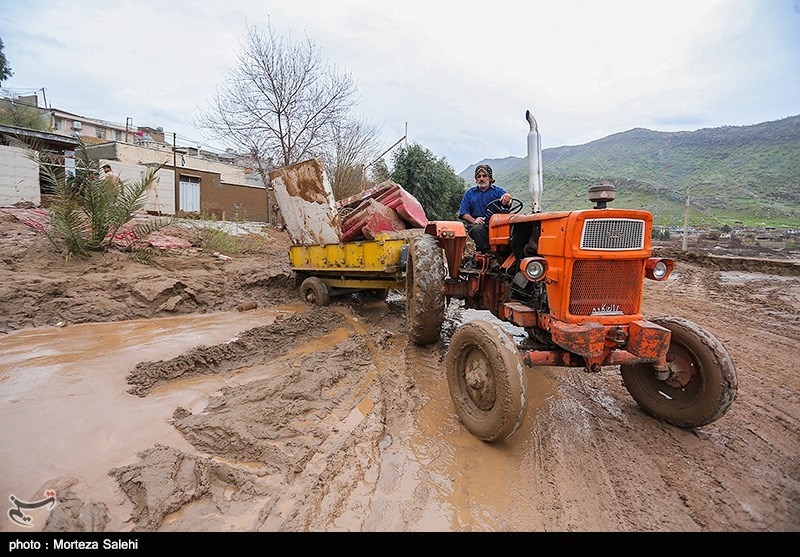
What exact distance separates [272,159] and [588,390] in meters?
15.5

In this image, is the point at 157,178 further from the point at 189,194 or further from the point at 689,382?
the point at 689,382

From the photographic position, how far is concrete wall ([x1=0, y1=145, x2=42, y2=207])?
11852 millimetres

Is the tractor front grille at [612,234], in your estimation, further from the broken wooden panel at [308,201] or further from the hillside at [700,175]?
the hillside at [700,175]

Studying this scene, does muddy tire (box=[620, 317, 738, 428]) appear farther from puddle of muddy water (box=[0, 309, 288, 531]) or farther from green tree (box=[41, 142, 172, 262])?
green tree (box=[41, 142, 172, 262])

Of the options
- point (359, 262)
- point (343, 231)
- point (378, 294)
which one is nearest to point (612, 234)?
point (359, 262)

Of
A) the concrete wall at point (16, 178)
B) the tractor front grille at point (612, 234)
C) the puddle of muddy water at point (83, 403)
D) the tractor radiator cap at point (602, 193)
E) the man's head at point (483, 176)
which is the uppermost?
the concrete wall at point (16, 178)

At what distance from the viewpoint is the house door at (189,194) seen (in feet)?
58.7

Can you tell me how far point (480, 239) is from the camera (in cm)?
462

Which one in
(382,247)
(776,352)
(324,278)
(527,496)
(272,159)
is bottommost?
(527,496)

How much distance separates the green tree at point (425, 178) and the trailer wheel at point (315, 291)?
40.3ft

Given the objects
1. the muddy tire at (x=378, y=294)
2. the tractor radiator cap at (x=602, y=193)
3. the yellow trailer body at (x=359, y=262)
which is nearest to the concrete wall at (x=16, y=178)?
the yellow trailer body at (x=359, y=262)

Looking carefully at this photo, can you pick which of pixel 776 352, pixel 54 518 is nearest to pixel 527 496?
pixel 54 518

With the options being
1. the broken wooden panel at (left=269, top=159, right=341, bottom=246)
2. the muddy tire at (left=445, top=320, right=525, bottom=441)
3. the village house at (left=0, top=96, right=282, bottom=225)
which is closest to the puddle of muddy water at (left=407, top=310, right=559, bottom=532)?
the muddy tire at (left=445, top=320, right=525, bottom=441)

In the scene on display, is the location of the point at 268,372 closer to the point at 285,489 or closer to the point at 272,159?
the point at 285,489
